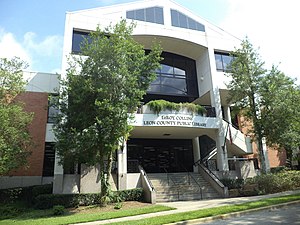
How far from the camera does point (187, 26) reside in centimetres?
2338

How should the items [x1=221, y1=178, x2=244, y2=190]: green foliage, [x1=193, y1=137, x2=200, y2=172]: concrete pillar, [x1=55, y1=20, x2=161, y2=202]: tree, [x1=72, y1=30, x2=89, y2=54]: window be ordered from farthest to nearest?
[x1=193, y1=137, x2=200, y2=172]: concrete pillar
[x1=72, y1=30, x2=89, y2=54]: window
[x1=221, y1=178, x2=244, y2=190]: green foliage
[x1=55, y1=20, x2=161, y2=202]: tree

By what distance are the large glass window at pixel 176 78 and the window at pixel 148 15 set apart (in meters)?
3.34

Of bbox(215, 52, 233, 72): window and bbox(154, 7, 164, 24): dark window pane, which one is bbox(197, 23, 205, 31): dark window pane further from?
bbox(154, 7, 164, 24): dark window pane

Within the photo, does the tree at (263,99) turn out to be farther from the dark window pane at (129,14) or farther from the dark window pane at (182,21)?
the dark window pane at (129,14)

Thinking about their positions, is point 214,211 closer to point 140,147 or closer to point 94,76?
point 94,76

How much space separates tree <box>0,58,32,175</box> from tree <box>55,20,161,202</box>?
2.29 meters

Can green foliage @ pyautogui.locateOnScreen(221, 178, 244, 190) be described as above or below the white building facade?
below

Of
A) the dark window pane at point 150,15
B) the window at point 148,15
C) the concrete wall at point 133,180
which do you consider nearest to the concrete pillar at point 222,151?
the concrete wall at point 133,180

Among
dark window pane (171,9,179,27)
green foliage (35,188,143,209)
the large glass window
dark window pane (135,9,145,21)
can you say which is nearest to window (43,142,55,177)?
green foliage (35,188,143,209)

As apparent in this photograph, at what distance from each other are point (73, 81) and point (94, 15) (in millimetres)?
8615

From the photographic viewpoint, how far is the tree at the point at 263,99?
17.6m

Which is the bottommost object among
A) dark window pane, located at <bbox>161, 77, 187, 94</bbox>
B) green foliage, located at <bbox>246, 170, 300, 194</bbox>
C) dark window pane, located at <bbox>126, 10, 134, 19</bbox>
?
green foliage, located at <bbox>246, 170, 300, 194</bbox>

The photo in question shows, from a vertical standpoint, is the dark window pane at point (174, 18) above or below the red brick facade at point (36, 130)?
above

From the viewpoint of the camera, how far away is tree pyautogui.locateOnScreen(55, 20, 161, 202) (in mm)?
13555
